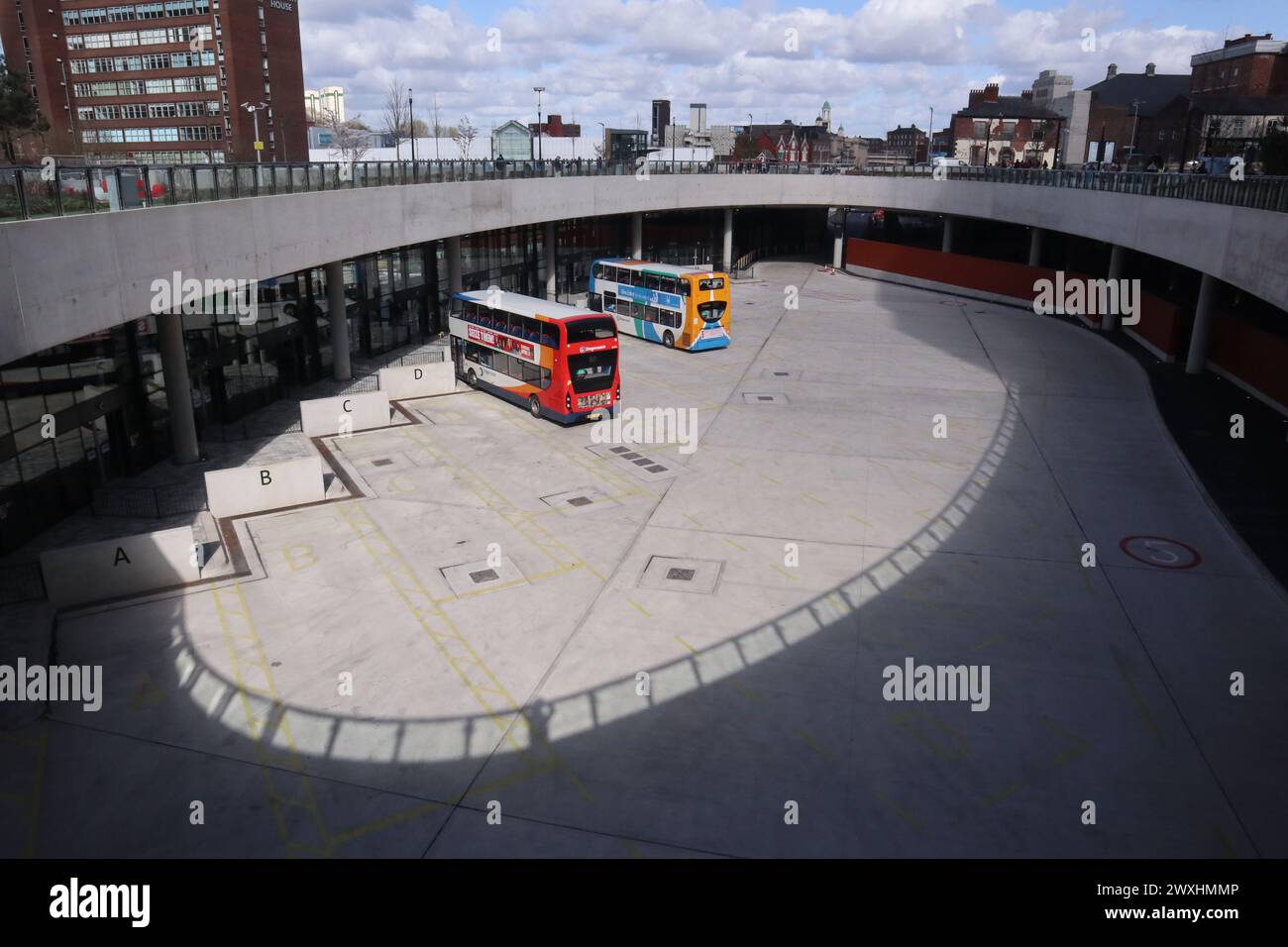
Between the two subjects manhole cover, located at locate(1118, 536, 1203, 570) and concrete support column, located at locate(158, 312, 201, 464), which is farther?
concrete support column, located at locate(158, 312, 201, 464)

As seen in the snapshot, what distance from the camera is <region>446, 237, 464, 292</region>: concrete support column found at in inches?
1564

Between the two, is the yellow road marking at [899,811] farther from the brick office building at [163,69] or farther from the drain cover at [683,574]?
the brick office building at [163,69]

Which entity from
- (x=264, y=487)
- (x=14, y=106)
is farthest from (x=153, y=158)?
(x=14, y=106)

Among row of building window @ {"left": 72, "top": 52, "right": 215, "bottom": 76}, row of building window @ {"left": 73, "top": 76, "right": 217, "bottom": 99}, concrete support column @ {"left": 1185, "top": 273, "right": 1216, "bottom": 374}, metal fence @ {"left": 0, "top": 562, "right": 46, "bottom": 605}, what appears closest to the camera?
metal fence @ {"left": 0, "top": 562, "right": 46, "bottom": 605}

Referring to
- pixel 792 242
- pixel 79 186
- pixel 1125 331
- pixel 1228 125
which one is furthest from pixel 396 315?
pixel 1228 125

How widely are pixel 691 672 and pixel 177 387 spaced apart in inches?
637

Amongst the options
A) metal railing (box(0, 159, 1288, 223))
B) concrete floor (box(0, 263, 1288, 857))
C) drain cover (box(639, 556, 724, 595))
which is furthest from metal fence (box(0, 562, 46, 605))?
drain cover (box(639, 556, 724, 595))

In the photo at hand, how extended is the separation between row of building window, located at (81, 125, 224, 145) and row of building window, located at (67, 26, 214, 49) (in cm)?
805

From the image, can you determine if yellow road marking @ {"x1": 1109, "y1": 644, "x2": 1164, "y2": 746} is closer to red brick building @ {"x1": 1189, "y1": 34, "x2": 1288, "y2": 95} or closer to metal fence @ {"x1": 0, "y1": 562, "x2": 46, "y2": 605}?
metal fence @ {"x1": 0, "y1": 562, "x2": 46, "y2": 605}

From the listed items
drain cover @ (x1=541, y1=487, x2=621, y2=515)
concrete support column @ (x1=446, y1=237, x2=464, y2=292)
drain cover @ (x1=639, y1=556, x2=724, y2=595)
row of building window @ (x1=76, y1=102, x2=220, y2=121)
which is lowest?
drain cover @ (x1=639, y1=556, x2=724, y2=595)

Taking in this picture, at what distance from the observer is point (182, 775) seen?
40.0 ft

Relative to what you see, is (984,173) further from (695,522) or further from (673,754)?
(673,754)

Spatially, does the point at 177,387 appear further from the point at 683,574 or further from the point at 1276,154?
the point at 1276,154

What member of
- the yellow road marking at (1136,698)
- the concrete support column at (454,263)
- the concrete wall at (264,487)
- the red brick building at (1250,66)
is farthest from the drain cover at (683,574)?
the red brick building at (1250,66)
